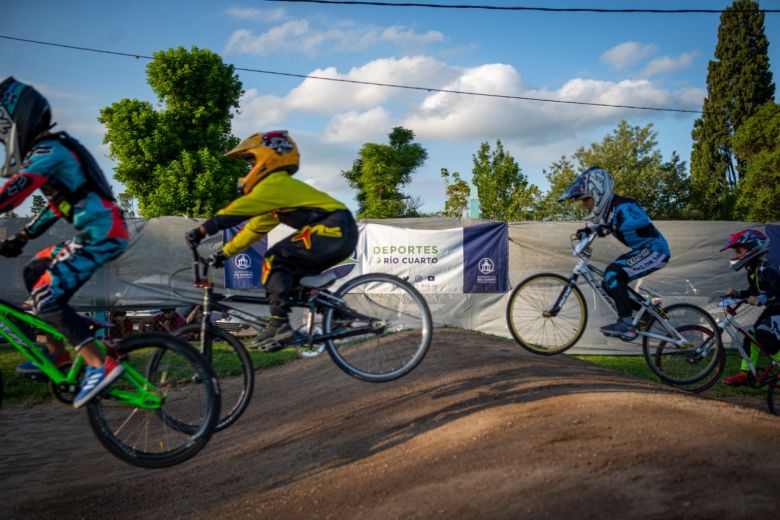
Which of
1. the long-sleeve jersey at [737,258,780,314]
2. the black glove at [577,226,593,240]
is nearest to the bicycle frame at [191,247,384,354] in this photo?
the black glove at [577,226,593,240]

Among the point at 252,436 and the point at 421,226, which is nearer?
the point at 252,436

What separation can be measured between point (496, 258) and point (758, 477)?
1091 cm

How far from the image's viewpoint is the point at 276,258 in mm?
5551

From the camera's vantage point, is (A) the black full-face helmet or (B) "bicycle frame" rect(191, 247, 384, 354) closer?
(A) the black full-face helmet

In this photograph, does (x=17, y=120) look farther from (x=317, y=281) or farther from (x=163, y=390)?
(x=317, y=281)

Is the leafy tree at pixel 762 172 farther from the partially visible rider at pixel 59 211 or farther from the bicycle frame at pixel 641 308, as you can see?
the partially visible rider at pixel 59 211

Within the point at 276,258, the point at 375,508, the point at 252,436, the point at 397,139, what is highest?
the point at 397,139

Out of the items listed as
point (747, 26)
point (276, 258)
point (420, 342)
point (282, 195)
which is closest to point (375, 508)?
point (420, 342)

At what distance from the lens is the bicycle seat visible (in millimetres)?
5531

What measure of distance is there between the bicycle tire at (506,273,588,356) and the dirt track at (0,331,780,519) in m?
0.43

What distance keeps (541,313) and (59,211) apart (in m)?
5.68

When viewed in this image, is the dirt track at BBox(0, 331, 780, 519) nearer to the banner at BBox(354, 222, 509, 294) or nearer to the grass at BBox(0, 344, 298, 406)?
the grass at BBox(0, 344, 298, 406)

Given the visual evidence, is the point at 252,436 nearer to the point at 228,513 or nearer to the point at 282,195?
the point at 228,513

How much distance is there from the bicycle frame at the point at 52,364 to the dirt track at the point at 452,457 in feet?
3.88
